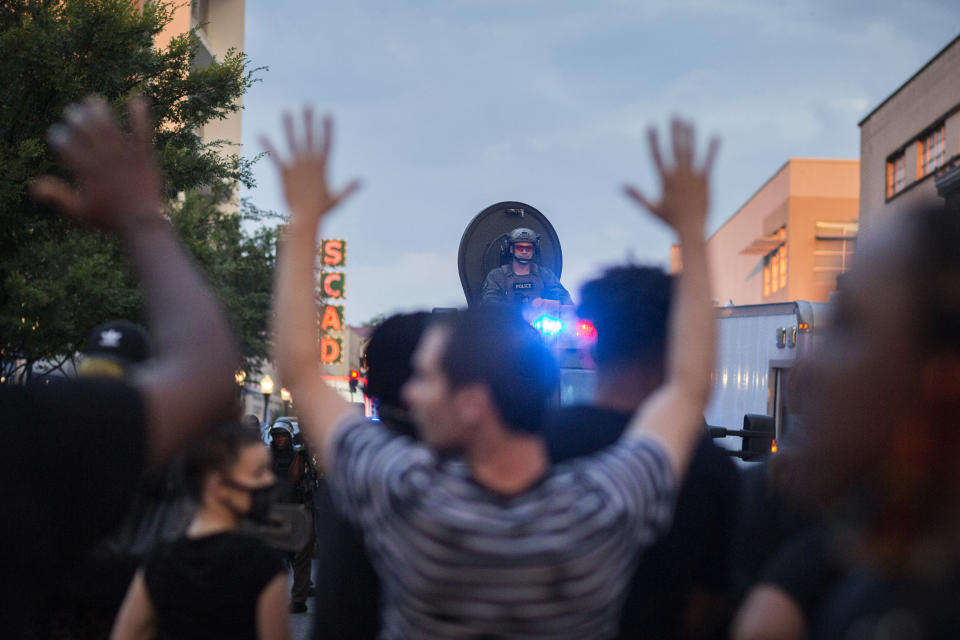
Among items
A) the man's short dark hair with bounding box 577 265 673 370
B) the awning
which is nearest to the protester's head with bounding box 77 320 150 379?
the man's short dark hair with bounding box 577 265 673 370

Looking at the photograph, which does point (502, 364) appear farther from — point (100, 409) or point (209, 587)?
point (209, 587)

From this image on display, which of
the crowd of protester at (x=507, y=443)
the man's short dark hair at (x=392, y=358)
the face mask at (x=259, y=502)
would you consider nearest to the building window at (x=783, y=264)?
the face mask at (x=259, y=502)

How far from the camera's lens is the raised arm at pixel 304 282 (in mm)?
1922

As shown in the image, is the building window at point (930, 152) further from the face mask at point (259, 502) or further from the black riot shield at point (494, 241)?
the face mask at point (259, 502)

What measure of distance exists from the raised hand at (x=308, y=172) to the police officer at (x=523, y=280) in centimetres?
543

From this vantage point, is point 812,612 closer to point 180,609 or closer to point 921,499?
point 921,499

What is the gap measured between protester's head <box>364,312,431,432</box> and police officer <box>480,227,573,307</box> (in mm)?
4459

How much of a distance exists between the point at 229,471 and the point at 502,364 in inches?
61.1

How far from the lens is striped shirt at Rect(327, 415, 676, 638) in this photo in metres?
1.78

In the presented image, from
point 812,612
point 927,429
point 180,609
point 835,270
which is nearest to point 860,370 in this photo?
point 927,429

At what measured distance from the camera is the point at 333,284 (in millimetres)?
43969

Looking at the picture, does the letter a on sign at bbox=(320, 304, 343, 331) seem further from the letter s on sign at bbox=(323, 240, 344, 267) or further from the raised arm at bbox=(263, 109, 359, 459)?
the raised arm at bbox=(263, 109, 359, 459)

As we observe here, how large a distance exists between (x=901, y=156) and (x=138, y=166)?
3628cm

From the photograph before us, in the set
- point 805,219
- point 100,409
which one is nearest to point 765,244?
point 805,219
